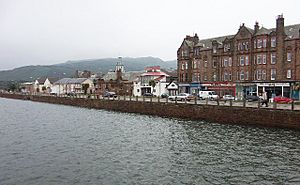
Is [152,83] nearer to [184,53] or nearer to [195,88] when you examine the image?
[184,53]

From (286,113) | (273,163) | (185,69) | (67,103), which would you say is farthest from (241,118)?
(67,103)

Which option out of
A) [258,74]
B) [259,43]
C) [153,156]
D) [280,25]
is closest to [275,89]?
[258,74]

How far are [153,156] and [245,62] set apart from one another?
150ft

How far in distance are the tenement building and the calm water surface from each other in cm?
2661

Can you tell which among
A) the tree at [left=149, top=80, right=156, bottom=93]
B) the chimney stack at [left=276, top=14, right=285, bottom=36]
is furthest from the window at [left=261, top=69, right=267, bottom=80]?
the tree at [left=149, top=80, right=156, bottom=93]

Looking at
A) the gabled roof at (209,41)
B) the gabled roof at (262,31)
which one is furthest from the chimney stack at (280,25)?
the gabled roof at (209,41)

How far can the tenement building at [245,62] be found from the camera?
181 feet

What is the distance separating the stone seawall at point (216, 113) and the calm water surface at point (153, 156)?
6.09 ft

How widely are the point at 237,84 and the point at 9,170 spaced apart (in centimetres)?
5224

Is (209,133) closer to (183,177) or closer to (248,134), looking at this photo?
(248,134)

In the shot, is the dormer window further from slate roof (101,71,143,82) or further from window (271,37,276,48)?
slate roof (101,71,143,82)

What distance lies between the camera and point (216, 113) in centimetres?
4028

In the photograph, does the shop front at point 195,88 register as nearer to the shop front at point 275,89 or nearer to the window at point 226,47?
the window at point 226,47

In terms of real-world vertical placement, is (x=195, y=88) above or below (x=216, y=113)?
above
